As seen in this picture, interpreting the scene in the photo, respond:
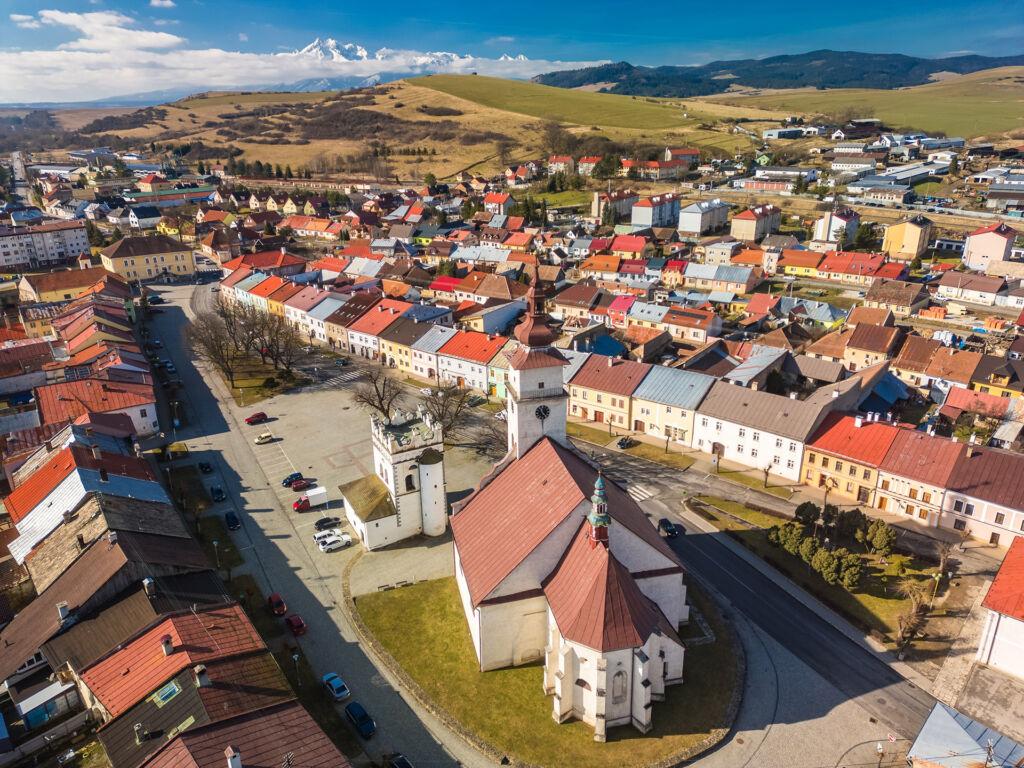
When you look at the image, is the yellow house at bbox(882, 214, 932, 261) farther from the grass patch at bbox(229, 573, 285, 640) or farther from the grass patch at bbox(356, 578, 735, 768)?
the grass patch at bbox(229, 573, 285, 640)

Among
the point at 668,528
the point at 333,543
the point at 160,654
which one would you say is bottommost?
the point at 333,543

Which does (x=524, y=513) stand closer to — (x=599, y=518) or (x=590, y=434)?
(x=599, y=518)

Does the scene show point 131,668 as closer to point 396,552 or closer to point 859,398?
point 396,552

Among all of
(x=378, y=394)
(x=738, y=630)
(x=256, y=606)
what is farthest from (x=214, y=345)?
(x=738, y=630)

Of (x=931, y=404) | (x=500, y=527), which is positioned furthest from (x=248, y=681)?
(x=931, y=404)

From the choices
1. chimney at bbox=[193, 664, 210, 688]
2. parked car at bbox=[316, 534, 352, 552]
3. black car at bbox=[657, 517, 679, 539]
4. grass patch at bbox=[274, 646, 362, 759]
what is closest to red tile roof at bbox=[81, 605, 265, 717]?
chimney at bbox=[193, 664, 210, 688]

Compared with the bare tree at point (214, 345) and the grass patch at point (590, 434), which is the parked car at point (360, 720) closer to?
the grass patch at point (590, 434)

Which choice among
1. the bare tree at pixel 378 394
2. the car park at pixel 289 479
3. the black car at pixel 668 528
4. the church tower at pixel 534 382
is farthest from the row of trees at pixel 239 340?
the black car at pixel 668 528
